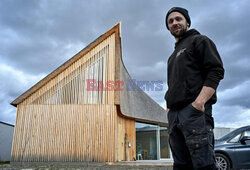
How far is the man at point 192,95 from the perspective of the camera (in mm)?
1499

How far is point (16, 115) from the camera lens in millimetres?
10164

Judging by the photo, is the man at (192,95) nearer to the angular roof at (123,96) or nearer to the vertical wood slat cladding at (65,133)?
the vertical wood slat cladding at (65,133)

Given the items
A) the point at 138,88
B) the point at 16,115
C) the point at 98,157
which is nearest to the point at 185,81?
the point at 98,157

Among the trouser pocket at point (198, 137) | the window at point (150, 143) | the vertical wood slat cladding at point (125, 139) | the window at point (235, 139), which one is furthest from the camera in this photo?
the window at point (150, 143)

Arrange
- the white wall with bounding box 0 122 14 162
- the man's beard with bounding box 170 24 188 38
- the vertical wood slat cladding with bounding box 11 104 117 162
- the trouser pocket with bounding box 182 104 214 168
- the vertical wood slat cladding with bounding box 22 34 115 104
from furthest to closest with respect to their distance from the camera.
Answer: the white wall with bounding box 0 122 14 162 < the vertical wood slat cladding with bounding box 22 34 115 104 < the vertical wood slat cladding with bounding box 11 104 117 162 < the man's beard with bounding box 170 24 188 38 < the trouser pocket with bounding box 182 104 214 168

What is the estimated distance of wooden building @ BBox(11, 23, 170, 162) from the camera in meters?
9.62

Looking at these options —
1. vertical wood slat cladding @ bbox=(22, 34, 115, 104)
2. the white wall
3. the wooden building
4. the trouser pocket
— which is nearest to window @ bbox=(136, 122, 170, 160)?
the wooden building

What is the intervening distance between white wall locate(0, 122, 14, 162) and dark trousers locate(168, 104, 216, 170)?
17.4m

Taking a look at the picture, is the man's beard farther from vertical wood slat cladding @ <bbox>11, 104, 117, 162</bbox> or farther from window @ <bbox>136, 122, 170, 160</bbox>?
window @ <bbox>136, 122, 170, 160</bbox>

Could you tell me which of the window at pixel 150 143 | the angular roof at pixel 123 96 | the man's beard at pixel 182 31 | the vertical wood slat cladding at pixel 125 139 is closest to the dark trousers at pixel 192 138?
the man's beard at pixel 182 31

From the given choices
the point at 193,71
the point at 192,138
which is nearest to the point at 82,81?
the point at 193,71

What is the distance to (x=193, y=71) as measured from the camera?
5.53 feet

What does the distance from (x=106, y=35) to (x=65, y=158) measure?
247 inches

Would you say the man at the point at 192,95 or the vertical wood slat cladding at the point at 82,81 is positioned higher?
the vertical wood slat cladding at the point at 82,81
